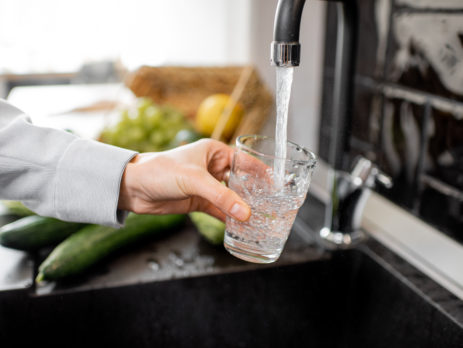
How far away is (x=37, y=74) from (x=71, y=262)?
12.3 ft

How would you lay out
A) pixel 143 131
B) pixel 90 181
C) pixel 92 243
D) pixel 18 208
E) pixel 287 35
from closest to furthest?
pixel 287 35
pixel 90 181
pixel 92 243
pixel 18 208
pixel 143 131

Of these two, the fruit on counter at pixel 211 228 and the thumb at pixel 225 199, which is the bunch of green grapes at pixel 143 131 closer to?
the fruit on counter at pixel 211 228

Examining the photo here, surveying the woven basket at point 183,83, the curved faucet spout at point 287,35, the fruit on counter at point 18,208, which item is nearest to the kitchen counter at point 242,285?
the fruit on counter at point 18,208

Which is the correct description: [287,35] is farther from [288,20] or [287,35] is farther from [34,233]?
[34,233]

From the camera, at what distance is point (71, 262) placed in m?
0.76

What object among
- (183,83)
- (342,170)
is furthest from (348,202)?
(183,83)

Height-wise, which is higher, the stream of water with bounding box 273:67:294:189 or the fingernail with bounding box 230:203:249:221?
the stream of water with bounding box 273:67:294:189

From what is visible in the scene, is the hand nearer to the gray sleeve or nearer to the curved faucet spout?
the gray sleeve

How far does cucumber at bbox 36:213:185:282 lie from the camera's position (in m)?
0.75

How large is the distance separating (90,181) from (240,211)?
0.75 feet

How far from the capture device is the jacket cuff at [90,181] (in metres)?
0.65

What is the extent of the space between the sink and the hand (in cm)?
16

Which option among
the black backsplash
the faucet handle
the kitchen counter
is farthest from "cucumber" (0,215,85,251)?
the black backsplash

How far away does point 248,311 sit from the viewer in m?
0.82
